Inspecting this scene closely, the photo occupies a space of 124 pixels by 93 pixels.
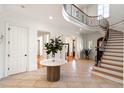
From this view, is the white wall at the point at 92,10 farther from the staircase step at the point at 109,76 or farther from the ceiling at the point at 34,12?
Answer: the staircase step at the point at 109,76

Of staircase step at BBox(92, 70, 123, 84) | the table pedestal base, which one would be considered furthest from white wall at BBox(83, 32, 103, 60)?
the table pedestal base

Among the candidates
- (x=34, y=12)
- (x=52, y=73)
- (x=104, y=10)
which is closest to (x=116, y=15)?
(x=104, y=10)

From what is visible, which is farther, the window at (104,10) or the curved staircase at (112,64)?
the window at (104,10)

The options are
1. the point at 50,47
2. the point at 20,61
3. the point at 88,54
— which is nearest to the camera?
the point at 50,47

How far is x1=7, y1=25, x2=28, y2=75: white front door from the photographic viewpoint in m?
4.36

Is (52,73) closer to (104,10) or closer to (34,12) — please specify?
(34,12)

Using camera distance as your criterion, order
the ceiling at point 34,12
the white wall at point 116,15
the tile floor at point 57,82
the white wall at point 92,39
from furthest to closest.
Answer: the white wall at point 92,39 < the white wall at point 116,15 < the ceiling at point 34,12 < the tile floor at point 57,82

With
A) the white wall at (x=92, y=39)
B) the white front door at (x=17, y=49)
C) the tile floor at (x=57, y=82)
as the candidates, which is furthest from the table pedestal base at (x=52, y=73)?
the white wall at (x=92, y=39)

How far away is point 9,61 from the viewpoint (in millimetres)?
4324

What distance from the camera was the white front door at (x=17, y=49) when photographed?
4.36m

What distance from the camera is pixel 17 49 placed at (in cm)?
462

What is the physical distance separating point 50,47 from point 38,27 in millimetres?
2326
